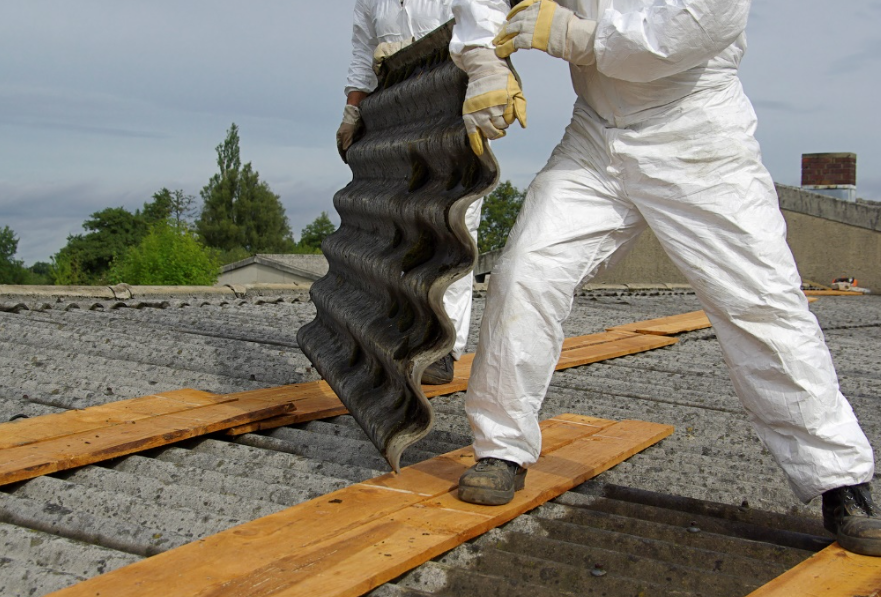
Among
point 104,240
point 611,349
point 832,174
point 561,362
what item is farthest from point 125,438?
point 104,240

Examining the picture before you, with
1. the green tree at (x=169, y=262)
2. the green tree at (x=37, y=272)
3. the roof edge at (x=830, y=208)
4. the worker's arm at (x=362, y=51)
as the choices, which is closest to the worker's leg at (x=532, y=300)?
the worker's arm at (x=362, y=51)

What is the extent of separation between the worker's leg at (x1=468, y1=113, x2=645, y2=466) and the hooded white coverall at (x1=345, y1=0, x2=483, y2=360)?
1.52m

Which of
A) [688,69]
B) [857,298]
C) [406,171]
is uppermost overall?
[688,69]

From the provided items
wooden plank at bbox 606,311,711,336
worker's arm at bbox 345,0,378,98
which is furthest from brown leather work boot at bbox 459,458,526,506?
wooden plank at bbox 606,311,711,336

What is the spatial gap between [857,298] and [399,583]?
1159cm

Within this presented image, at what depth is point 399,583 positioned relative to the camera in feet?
6.17

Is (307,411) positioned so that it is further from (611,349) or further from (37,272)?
(37,272)

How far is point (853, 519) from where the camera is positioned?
2.19 metres

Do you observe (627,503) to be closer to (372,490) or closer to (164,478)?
(372,490)

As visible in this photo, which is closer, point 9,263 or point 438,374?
point 438,374

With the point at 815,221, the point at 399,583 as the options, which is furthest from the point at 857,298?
the point at 399,583

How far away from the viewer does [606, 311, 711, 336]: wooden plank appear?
6066 millimetres

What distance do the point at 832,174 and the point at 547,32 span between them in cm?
1600

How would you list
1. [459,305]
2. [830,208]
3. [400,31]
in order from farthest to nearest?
[830,208] < [400,31] < [459,305]
